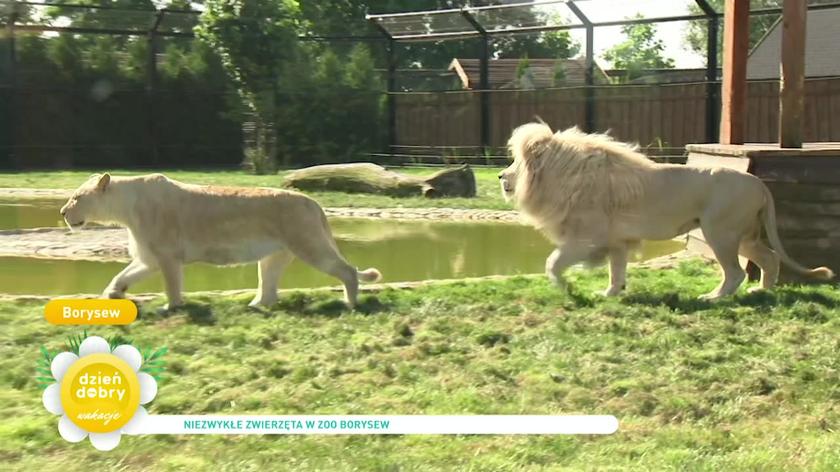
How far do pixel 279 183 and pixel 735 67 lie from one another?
9.65 meters

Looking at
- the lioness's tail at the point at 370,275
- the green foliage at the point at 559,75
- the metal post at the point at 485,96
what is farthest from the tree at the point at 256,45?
the lioness's tail at the point at 370,275

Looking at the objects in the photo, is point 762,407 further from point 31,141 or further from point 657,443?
point 31,141

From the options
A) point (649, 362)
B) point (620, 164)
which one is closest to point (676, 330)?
point (649, 362)

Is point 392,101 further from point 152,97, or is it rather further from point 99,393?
point 99,393

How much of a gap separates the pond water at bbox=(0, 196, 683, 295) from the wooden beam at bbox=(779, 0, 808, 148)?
7.19 feet

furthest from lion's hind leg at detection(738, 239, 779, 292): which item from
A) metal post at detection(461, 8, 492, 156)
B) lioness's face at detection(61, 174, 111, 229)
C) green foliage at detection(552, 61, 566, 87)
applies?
metal post at detection(461, 8, 492, 156)

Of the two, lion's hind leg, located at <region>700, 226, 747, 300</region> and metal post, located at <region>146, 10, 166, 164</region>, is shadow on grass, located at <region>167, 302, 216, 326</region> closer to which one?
lion's hind leg, located at <region>700, 226, 747, 300</region>

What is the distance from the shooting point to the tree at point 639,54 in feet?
68.7

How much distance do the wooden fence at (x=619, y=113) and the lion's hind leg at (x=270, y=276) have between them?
14640 mm

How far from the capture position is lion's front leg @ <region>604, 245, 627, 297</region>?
20.6 ft

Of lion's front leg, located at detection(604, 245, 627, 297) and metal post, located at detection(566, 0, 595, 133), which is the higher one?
metal post, located at detection(566, 0, 595, 133)

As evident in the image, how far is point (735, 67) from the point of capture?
26.5 feet

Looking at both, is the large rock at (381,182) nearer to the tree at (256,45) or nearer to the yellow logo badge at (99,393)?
the tree at (256,45)

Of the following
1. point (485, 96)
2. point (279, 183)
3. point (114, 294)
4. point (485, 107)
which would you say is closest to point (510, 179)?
point (114, 294)
